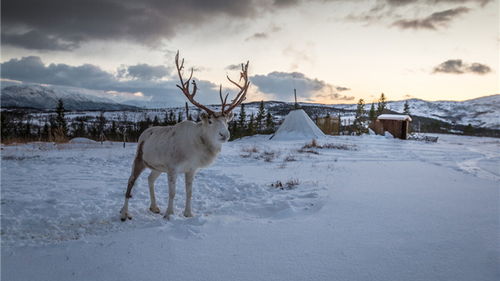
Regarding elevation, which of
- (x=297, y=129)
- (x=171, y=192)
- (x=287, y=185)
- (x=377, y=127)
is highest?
(x=377, y=127)

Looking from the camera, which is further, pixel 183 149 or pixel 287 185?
pixel 287 185

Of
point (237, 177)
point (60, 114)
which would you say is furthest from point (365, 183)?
point (60, 114)

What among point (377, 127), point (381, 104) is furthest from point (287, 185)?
point (381, 104)

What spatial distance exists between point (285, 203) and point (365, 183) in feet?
9.14

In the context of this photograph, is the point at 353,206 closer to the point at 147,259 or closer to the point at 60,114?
the point at 147,259

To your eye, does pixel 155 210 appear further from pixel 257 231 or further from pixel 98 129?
pixel 98 129

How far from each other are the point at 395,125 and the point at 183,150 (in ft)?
96.9

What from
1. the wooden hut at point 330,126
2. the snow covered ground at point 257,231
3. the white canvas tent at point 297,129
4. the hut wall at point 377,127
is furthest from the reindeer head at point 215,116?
the hut wall at point 377,127

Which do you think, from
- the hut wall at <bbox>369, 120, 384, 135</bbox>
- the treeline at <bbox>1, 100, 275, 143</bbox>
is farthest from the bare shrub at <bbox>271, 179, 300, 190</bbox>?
the hut wall at <bbox>369, 120, 384, 135</bbox>

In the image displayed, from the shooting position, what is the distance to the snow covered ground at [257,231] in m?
2.41

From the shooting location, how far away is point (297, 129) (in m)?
23.3

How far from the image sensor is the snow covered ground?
2414mm

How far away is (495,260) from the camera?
8.30 ft

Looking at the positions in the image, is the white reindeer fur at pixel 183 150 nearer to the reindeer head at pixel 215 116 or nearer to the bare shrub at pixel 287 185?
the reindeer head at pixel 215 116
